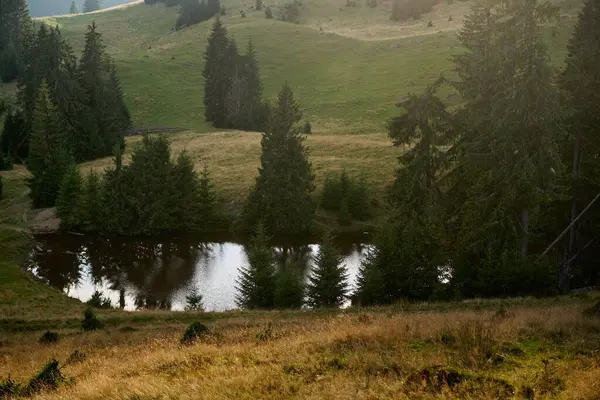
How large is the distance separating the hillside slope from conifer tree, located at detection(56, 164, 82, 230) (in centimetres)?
4415

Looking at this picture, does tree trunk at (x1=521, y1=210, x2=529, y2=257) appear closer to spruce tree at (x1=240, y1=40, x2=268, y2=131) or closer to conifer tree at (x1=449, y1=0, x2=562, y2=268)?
conifer tree at (x1=449, y1=0, x2=562, y2=268)

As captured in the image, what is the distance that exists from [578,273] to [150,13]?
631 feet

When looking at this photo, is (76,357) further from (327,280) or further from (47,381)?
(327,280)

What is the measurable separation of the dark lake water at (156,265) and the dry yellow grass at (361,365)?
2260 cm

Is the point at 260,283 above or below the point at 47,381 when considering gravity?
below

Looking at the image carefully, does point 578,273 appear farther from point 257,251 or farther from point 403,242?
point 257,251

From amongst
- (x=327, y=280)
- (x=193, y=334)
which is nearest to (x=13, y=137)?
(x=327, y=280)

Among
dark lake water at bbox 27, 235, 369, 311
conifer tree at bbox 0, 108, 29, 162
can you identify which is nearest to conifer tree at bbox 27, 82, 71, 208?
dark lake water at bbox 27, 235, 369, 311

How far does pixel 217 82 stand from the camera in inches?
3846

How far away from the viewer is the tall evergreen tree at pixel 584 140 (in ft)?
91.7

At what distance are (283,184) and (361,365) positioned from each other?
4203 cm

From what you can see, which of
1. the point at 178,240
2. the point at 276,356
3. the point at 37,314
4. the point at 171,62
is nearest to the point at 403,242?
the point at 276,356

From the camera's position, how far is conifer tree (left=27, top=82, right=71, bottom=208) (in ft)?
189

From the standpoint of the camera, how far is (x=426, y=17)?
456 ft
